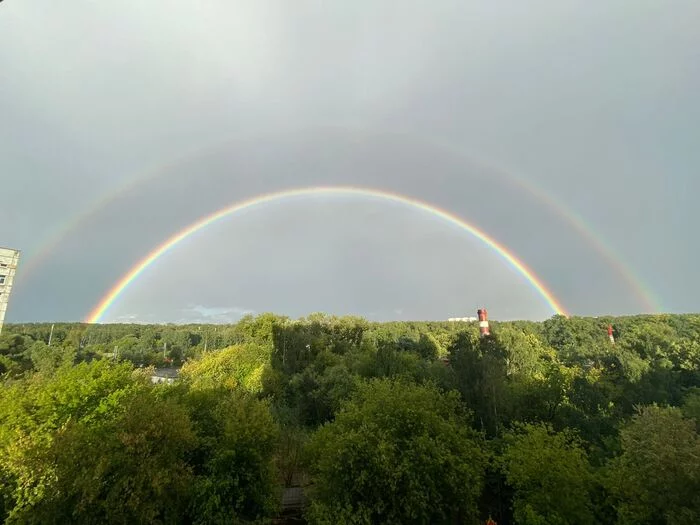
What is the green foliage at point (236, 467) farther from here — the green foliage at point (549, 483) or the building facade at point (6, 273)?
the building facade at point (6, 273)

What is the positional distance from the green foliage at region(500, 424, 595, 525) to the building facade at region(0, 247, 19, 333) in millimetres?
65040

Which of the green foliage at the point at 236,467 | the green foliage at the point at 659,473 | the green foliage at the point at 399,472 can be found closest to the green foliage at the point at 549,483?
the green foliage at the point at 659,473

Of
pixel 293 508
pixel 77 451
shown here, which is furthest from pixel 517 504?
pixel 77 451

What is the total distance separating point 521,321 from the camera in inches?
6230

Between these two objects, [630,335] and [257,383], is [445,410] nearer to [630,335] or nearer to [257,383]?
[257,383]

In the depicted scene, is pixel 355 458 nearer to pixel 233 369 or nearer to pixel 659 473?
pixel 659 473

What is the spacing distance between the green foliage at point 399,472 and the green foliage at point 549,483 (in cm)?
234

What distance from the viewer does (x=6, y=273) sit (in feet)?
181

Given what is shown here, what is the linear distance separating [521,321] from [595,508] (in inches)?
5826

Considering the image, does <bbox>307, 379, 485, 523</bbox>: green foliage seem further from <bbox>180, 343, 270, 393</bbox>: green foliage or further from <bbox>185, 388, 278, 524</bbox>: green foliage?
<bbox>180, 343, 270, 393</bbox>: green foliage

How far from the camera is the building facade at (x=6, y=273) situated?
178 feet

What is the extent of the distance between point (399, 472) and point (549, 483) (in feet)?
26.9

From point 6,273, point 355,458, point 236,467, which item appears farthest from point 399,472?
point 6,273

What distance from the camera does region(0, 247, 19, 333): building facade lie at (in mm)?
54156
